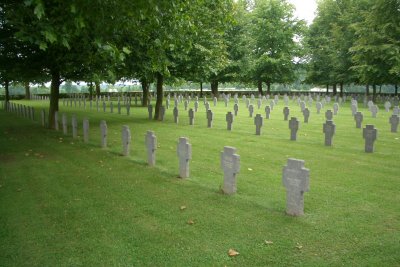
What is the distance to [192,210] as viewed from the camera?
20.5 feet

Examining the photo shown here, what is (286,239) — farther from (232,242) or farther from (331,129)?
(331,129)

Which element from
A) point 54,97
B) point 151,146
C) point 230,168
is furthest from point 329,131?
point 54,97

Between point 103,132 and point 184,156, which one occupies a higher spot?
point 103,132

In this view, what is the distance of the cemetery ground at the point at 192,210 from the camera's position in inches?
185

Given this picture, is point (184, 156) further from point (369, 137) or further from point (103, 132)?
point (369, 137)

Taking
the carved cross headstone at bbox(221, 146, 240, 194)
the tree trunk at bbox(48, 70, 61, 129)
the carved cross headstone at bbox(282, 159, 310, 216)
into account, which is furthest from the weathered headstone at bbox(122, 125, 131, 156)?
the tree trunk at bbox(48, 70, 61, 129)

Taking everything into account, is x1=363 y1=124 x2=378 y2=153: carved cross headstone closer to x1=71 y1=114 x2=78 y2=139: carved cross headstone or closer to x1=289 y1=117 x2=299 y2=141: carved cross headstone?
x1=289 y1=117 x2=299 y2=141: carved cross headstone

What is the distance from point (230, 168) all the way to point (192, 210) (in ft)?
3.80

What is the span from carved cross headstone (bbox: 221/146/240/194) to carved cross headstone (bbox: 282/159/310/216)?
1076 millimetres

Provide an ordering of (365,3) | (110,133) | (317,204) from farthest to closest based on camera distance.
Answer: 1. (365,3)
2. (110,133)
3. (317,204)

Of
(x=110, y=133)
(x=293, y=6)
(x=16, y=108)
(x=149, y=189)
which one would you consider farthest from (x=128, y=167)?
(x=293, y=6)

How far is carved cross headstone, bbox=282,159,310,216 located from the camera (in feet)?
18.9

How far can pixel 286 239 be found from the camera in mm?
5105

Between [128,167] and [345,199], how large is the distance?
5240 millimetres
